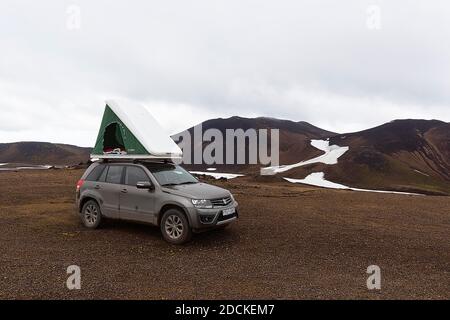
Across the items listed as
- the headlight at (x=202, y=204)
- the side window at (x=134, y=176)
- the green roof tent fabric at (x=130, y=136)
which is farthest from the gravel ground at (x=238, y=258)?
the green roof tent fabric at (x=130, y=136)

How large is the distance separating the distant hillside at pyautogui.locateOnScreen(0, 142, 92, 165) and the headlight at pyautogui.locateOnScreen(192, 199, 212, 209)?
424ft

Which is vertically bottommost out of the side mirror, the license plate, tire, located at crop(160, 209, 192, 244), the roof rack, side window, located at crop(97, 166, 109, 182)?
tire, located at crop(160, 209, 192, 244)

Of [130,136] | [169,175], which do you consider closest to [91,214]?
[130,136]

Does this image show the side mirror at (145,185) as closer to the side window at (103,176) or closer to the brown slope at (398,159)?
the side window at (103,176)

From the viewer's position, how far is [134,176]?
31.2 ft

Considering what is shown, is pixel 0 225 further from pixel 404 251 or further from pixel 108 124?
pixel 404 251

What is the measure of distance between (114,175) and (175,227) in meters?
2.56

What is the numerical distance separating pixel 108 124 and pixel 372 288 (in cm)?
787

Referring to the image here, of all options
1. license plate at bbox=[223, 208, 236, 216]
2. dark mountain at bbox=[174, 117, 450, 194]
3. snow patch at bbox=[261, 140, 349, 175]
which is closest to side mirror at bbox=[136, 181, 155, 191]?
license plate at bbox=[223, 208, 236, 216]

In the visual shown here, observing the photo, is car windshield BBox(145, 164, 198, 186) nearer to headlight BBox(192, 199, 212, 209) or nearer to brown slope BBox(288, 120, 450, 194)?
headlight BBox(192, 199, 212, 209)

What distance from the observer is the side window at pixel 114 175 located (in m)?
9.76

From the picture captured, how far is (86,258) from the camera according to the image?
7.73 meters

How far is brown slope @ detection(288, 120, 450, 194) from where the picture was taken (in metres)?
54.8

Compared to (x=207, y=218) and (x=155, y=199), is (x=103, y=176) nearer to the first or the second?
(x=155, y=199)
